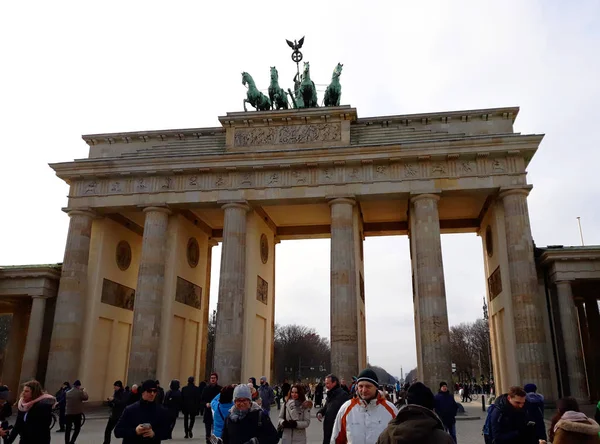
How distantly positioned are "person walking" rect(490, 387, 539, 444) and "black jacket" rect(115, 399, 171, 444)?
14.0 feet

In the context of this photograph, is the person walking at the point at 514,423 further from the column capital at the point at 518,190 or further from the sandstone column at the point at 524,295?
the column capital at the point at 518,190

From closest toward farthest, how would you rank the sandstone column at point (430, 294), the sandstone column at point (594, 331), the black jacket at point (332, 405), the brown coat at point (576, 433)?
the brown coat at point (576, 433) < the black jacket at point (332, 405) < the sandstone column at point (430, 294) < the sandstone column at point (594, 331)

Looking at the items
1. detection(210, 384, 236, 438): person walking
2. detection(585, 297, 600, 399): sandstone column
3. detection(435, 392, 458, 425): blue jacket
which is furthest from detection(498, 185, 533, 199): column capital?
detection(210, 384, 236, 438): person walking

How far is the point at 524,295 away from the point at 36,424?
72.8ft

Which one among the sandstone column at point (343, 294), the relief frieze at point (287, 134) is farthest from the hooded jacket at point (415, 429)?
the relief frieze at point (287, 134)

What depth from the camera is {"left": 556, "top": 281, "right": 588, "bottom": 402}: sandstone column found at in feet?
75.6

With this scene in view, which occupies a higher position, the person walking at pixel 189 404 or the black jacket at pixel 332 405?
the black jacket at pixel 332 405

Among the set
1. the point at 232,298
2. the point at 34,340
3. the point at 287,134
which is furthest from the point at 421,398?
the point at 34,340

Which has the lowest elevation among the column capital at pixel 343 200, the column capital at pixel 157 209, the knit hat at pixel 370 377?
the knit hat at pixel 370 377

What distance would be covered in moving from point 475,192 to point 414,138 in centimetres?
443

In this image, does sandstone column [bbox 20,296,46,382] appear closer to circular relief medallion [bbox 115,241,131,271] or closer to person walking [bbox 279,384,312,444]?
circular relief medallion [bbox 115,241,131,271]

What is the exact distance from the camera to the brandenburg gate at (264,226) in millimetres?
24984

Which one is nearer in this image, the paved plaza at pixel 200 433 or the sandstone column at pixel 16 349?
the paved plaza at pixel 200 433

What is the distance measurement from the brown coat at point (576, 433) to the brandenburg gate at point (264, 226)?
2127cm
